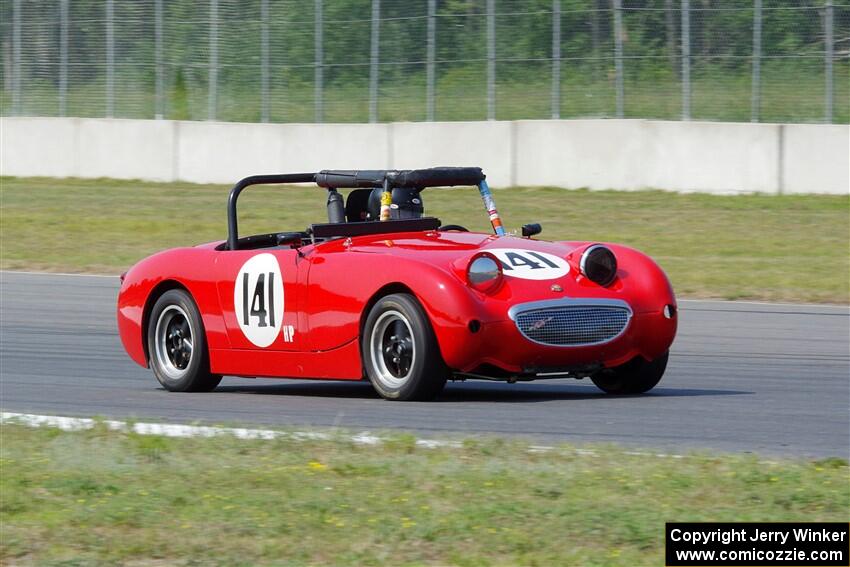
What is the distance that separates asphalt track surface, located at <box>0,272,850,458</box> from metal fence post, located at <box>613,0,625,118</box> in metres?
11.2

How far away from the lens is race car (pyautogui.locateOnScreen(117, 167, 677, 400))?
8.22 meters

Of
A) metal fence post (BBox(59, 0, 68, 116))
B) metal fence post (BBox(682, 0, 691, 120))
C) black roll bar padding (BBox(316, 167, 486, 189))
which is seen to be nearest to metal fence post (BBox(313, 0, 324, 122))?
metal fence post (BBox(59, 0, 68, 116))

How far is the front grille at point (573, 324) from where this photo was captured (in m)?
8.22

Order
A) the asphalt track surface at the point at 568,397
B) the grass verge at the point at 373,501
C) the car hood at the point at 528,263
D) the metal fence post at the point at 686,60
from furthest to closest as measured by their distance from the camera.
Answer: the metal fence post at the point at 686,60
the car hood at the point at 528,263
the asphalt track surface at the point at 568,397
the grass verge at the point at 373,501

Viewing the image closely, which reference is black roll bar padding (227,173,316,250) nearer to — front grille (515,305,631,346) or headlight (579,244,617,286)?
headlight (579,244,617,286)

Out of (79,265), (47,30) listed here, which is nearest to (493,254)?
(79,265)

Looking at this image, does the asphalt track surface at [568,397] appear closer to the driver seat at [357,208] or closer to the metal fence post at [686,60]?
the driver seat at [357,208]

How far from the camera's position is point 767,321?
43.8ft

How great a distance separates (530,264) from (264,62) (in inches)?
830

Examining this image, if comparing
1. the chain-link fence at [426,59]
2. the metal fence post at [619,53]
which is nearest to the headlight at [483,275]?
the chain-link fence at [426,59]

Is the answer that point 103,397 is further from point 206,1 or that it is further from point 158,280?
point 206,1

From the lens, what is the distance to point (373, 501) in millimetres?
5699

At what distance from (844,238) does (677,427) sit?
1222 centimetres

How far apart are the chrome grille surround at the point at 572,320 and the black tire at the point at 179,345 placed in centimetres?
234
